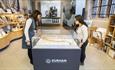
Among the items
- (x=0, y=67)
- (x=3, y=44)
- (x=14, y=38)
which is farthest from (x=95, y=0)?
(x=0, y=67)

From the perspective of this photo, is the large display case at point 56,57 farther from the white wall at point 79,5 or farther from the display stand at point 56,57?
the white wall at point 79,5

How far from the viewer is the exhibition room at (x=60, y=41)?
1978mm

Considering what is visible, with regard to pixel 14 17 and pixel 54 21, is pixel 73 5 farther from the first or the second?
pixel 14 17

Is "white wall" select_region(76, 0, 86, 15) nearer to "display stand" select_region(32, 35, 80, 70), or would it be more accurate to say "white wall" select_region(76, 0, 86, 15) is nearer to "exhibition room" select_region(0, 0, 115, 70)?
"exhibition room" select_region(0, 0, 115, 70)

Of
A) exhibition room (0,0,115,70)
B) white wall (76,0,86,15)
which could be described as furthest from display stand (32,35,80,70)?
white wall (76,0,86,15)

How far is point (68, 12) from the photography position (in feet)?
30.5

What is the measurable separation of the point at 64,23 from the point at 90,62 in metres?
6.53

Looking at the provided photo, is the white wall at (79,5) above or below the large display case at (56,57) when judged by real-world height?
above

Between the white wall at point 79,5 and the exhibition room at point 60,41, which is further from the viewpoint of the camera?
the white wall at point 79,5

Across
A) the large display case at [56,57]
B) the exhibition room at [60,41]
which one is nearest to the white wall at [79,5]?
the exhibition room at [60,41]

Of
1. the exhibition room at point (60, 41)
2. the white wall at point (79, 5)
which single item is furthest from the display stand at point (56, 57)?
the white wall at point (79, 5)

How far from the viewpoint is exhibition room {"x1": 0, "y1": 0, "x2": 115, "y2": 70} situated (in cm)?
198

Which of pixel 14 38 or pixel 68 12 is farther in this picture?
pixel 68 12

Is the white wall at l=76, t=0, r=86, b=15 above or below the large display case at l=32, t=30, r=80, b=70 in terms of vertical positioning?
above
